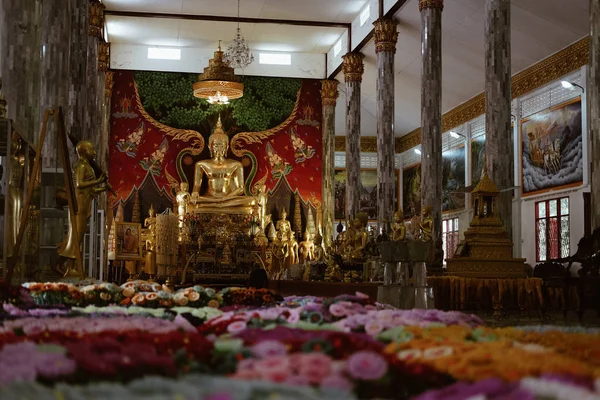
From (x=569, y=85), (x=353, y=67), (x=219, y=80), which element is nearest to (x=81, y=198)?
(x=569, y=85)

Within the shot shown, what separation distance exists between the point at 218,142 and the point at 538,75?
1261cm

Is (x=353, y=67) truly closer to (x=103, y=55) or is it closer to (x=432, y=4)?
(x=103, y=55)

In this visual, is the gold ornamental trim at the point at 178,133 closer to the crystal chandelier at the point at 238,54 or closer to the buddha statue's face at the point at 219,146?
the buddha statue's face at the point at 219,146

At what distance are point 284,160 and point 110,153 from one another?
21.3 ft

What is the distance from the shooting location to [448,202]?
37.2 metres

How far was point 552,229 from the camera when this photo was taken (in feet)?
91.0

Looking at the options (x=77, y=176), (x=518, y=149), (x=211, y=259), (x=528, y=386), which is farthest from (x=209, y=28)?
(x=528, y=386)

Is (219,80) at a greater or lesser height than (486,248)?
greater

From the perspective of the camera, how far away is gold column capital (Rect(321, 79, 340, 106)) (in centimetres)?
3769

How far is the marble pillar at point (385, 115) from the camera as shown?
2947 cm

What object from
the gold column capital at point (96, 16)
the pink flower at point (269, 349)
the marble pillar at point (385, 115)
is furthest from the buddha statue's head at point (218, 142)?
the pink flower at point (269, 349)

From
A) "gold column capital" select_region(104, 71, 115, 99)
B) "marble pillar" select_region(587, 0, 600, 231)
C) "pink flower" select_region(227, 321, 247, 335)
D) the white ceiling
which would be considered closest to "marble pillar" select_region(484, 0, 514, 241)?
"marble pillar" select_region(587, 0, 600, 231)

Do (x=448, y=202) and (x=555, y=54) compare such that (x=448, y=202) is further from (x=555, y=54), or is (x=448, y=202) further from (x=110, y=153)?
(x=110, y=153)

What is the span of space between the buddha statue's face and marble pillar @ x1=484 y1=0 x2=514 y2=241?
18163 mm
